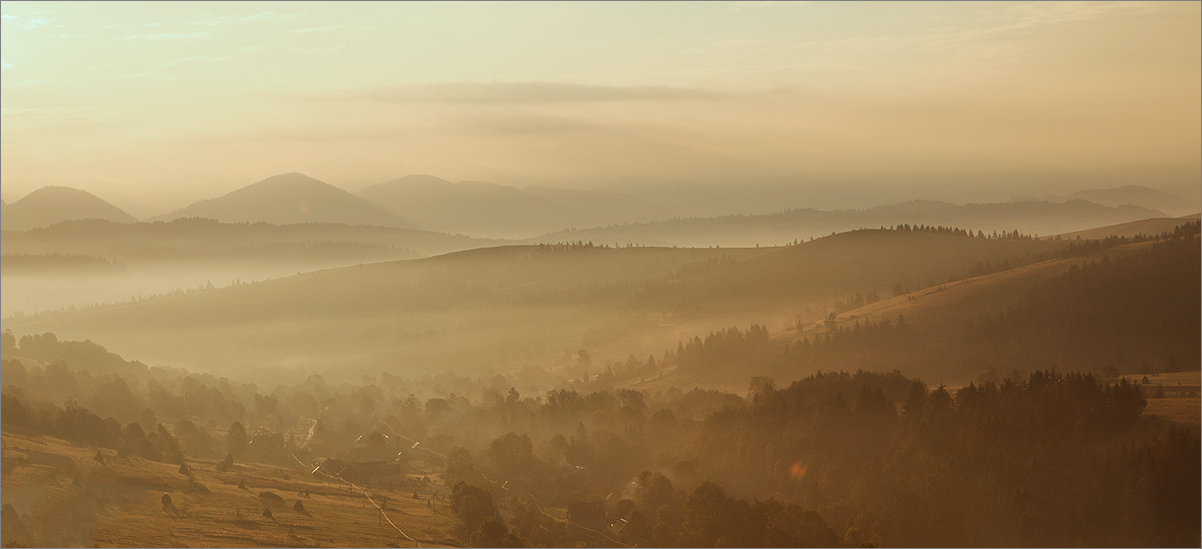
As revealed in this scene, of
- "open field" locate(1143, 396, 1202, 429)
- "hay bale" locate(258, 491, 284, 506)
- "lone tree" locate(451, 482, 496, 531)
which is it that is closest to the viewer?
"lone tree" locate(451, 482, 496, 531)

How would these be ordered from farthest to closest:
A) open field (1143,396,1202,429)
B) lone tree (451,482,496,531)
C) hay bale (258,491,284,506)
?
open field (1143,396,1202,429) → hay bale (258,491,284,506) → lone tree (451,482,496,531)

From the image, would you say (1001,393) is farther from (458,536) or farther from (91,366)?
(91,366)

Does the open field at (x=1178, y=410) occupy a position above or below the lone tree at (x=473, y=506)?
above

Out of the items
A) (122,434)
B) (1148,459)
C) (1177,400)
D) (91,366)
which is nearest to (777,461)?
(1148,459)

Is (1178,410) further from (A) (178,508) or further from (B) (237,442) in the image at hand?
(B) (237,442)

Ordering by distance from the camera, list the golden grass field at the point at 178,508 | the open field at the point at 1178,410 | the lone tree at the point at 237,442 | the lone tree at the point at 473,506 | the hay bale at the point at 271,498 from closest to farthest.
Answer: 1. the golden grass field at the point at 178,508
2. the lone tree at the point at 473,506
3. the hay bale at the point at 271,498
4. the open field at the point at 1178,410
5. the lone tree at the point at 237,442

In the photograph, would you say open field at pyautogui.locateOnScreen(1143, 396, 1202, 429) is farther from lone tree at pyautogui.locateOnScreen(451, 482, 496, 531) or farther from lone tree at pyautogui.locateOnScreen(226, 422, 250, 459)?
lone tree at pyautogui.locateOnScreen(226, 422, 250, 459)

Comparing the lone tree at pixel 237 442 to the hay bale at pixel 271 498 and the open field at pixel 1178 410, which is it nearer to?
the hay bale at pixel 271 498

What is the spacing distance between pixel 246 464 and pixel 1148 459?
106673 mm

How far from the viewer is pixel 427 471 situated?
423 feet

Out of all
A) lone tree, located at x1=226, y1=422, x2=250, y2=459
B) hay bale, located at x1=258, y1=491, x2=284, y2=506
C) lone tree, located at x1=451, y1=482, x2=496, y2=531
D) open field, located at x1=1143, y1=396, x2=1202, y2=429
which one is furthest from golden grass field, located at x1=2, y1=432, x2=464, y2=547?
open field, located at x1=1143, y1=396, x2=1202, y2=429

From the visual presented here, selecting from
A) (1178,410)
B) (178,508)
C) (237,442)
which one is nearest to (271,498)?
(178,508)

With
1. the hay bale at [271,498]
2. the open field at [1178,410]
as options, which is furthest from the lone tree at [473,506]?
the open field at [1178,410]

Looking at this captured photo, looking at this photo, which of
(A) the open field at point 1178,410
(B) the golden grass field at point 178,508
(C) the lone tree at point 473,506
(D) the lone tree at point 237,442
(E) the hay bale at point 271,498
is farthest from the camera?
(D) the lone tree at point 237,442
